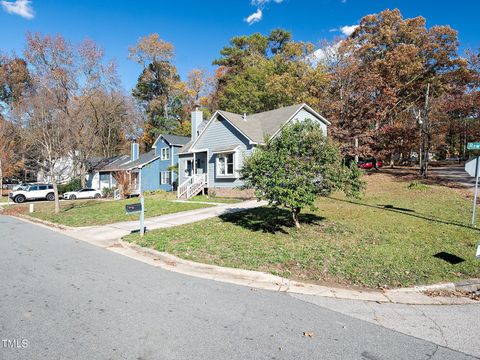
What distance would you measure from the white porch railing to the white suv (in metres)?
16.7

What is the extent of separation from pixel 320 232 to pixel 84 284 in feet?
21.2

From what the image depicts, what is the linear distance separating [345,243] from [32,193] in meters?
31.4

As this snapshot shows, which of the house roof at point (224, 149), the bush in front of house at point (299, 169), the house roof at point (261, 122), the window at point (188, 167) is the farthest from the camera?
the window at point (188, 167)

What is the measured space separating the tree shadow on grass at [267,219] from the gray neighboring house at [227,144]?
280 inches

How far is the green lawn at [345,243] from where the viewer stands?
607cm

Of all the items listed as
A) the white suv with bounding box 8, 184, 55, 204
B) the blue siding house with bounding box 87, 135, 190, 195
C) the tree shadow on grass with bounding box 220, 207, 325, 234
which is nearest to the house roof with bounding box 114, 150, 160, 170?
the blue siding house with bounding box 87, 135, 190, 195

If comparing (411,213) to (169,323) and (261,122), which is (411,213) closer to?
(169,323)

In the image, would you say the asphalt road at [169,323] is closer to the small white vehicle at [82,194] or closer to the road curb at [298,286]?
the road curb at [298,286]

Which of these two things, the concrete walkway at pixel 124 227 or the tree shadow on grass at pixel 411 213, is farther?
the concrete walkway at pixel 124 227

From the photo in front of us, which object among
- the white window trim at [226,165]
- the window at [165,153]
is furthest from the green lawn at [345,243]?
the window at [165,153]

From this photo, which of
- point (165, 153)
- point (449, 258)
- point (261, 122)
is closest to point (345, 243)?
point (449, 258)

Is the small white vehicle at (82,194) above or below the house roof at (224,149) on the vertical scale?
below

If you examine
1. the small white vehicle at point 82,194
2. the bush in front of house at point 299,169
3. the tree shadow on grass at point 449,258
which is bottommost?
the small white vehicle at point 82,194

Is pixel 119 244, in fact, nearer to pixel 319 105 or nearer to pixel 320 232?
pixel 320 232
